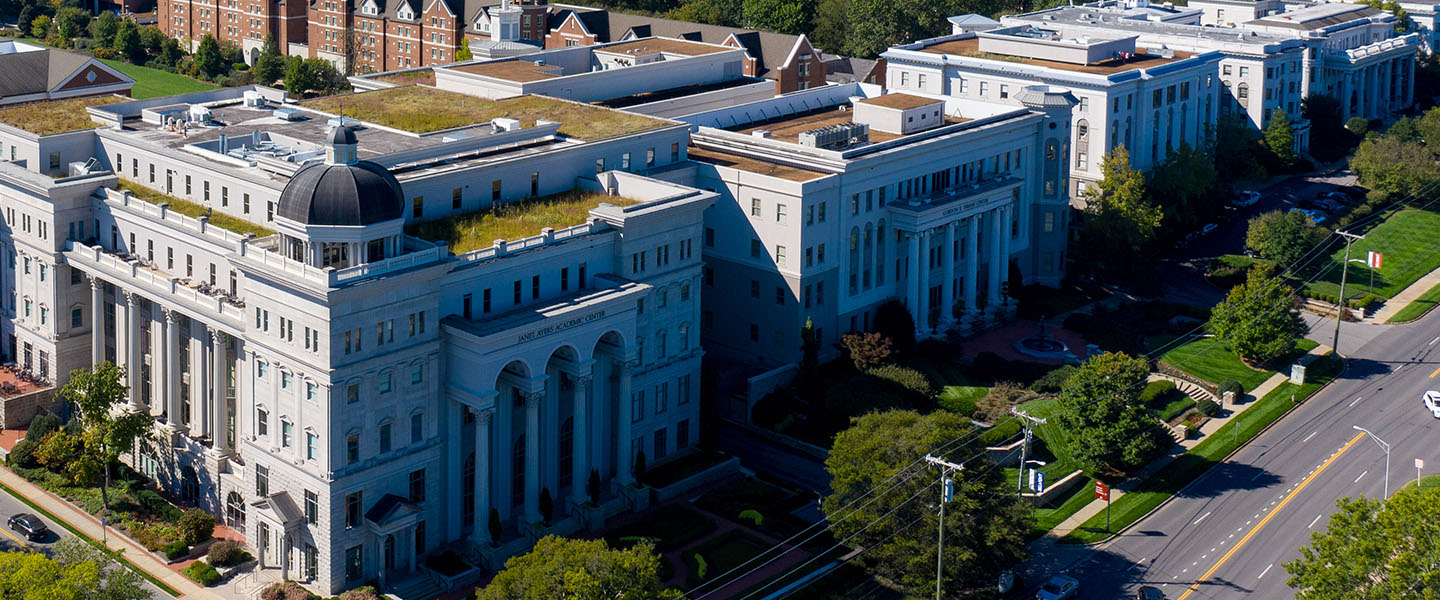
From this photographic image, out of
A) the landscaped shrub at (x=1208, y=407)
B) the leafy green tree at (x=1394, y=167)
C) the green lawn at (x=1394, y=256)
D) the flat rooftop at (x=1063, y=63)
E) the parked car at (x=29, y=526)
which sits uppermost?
the flat rooftop at (x=1063, y=63)

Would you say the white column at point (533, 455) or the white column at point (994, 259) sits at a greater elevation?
the white column at point (994, 259)

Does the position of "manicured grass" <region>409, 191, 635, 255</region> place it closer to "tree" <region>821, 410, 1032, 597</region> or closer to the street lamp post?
"tree" <region>821, 410, 1032, 597</region>

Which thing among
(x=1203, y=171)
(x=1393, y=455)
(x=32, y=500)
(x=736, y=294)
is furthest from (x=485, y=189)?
(x=1203, y=171)

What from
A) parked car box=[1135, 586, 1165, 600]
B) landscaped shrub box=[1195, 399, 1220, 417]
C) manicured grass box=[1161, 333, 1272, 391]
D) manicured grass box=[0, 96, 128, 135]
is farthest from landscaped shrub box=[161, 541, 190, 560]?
manicured grass box=[1161, 333, 1272, 391]

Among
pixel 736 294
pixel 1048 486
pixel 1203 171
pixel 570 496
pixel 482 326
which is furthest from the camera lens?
pixel 1203 171

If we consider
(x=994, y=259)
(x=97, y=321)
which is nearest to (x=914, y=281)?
(x=994, y=259)

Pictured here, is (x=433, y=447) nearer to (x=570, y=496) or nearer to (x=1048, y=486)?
(x=570, y=496)

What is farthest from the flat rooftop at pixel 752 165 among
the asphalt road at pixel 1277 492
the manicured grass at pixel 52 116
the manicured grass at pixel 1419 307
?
the manicured grass at pixel 1419 307

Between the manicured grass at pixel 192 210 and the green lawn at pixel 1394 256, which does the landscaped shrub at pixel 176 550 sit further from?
the green lawn at pixel 1394 256
